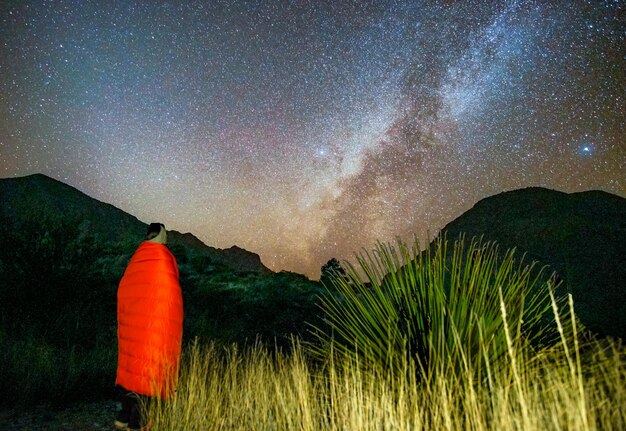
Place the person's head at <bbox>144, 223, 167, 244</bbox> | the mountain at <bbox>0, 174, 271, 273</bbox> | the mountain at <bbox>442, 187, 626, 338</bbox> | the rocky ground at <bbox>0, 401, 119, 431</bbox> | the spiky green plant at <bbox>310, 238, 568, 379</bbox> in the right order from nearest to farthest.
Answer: the spiky green plant at <bbox>310, 238, 568, 379</bbox> < the person's head at <bbox>144, 223, 167, 244</bbox> < the rocky ground at <bbox>0, 401, 119, 431</bbox> < the mountain at <bbox>442, 187, 626, 338</bbox> < the mountain at <bbox>0, 174, 271, 273</bbox>

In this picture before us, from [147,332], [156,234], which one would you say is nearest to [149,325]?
[147,332]

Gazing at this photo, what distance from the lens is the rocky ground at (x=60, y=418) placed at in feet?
16.1

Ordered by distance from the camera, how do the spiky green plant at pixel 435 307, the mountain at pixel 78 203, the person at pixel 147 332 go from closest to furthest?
1. the spiky green plant at pixel 435 307
2. the person at pixel 147 332
3. the mountain at pixel 78 203

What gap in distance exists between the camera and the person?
14.3 ft

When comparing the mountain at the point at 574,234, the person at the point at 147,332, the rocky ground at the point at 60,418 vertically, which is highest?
the mountain at the point at 574,234

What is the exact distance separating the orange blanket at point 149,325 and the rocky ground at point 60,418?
111 cm

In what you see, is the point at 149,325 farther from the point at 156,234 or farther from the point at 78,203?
the point at 78,203


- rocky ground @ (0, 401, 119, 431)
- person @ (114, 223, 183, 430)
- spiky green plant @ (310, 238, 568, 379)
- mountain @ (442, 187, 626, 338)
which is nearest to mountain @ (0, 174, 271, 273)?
mountain @ (442, 187, 626, 338)

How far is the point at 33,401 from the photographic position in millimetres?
5637

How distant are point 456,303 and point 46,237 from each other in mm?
10637

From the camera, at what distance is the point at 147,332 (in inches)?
175

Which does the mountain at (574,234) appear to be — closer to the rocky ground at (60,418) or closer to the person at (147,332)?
the rocky ground at (60,418)

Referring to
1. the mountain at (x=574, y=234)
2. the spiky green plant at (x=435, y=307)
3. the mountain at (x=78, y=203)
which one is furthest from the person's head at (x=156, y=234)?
the mountain at (x=78, y=203)

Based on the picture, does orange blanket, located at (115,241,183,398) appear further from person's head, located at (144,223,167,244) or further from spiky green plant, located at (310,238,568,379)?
spiky green plant, located at (310,238,568,379)
